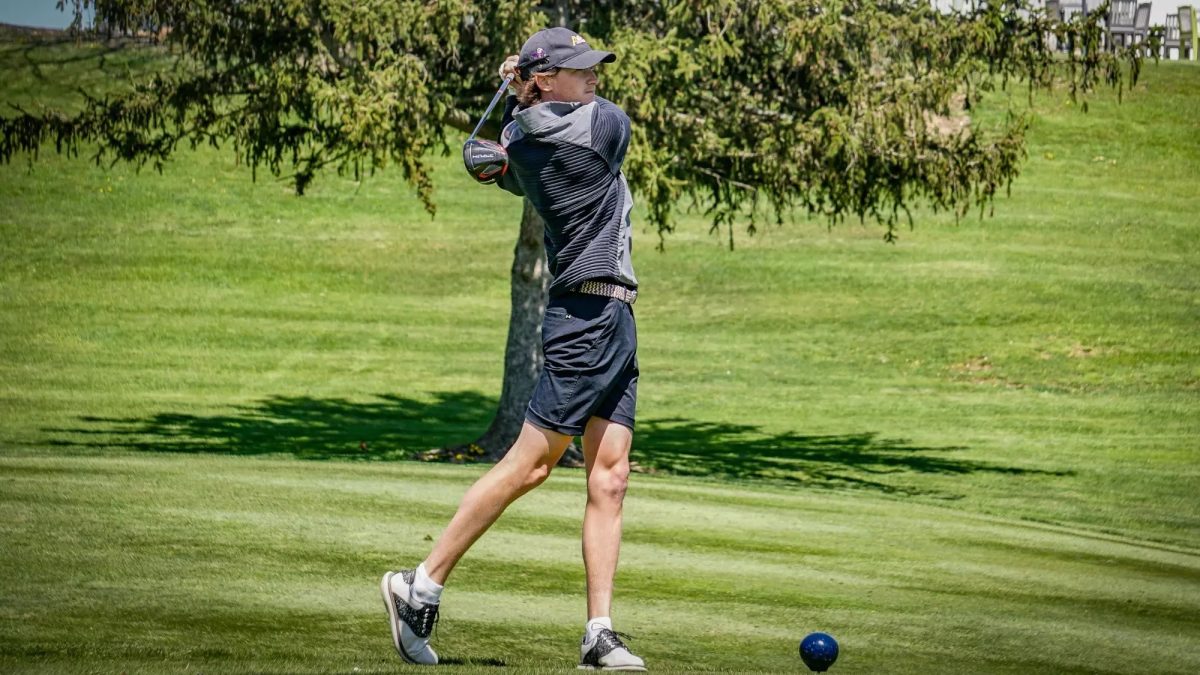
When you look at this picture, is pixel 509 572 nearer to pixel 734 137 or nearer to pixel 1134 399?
pixel 734 137

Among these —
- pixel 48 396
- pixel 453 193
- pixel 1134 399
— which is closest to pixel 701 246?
pixel 453 193

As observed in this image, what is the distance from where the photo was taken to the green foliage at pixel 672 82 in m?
14.0

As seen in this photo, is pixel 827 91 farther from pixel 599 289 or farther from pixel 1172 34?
pixel 1172 34

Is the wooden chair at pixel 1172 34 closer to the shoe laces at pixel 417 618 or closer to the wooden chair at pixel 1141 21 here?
the wooden chair at pixel 1141 21

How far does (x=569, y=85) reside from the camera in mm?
Result: 5414

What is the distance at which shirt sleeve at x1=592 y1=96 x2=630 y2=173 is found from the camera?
5.33 meters

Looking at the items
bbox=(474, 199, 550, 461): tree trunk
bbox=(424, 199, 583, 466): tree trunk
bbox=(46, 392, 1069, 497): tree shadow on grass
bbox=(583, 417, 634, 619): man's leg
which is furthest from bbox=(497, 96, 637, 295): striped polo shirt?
bbox=(46, 392, 1069, 497): tree shadow on grass

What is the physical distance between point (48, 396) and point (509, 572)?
16.6 m

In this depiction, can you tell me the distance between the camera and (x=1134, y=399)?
25.0m

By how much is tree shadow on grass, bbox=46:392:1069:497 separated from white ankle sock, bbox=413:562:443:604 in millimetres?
11663

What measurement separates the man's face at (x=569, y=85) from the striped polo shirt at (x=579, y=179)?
0.04 m

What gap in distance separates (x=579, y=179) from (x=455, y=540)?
4.33 ft

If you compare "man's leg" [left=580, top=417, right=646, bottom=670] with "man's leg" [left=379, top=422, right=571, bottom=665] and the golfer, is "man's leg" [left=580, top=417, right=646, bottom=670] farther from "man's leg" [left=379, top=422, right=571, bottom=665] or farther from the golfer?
"man's leg" [left=379, top=422, right=571, bottom=665]

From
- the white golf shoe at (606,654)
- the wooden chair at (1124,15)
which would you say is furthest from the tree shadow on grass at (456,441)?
the wooden chair at (1124,15)
